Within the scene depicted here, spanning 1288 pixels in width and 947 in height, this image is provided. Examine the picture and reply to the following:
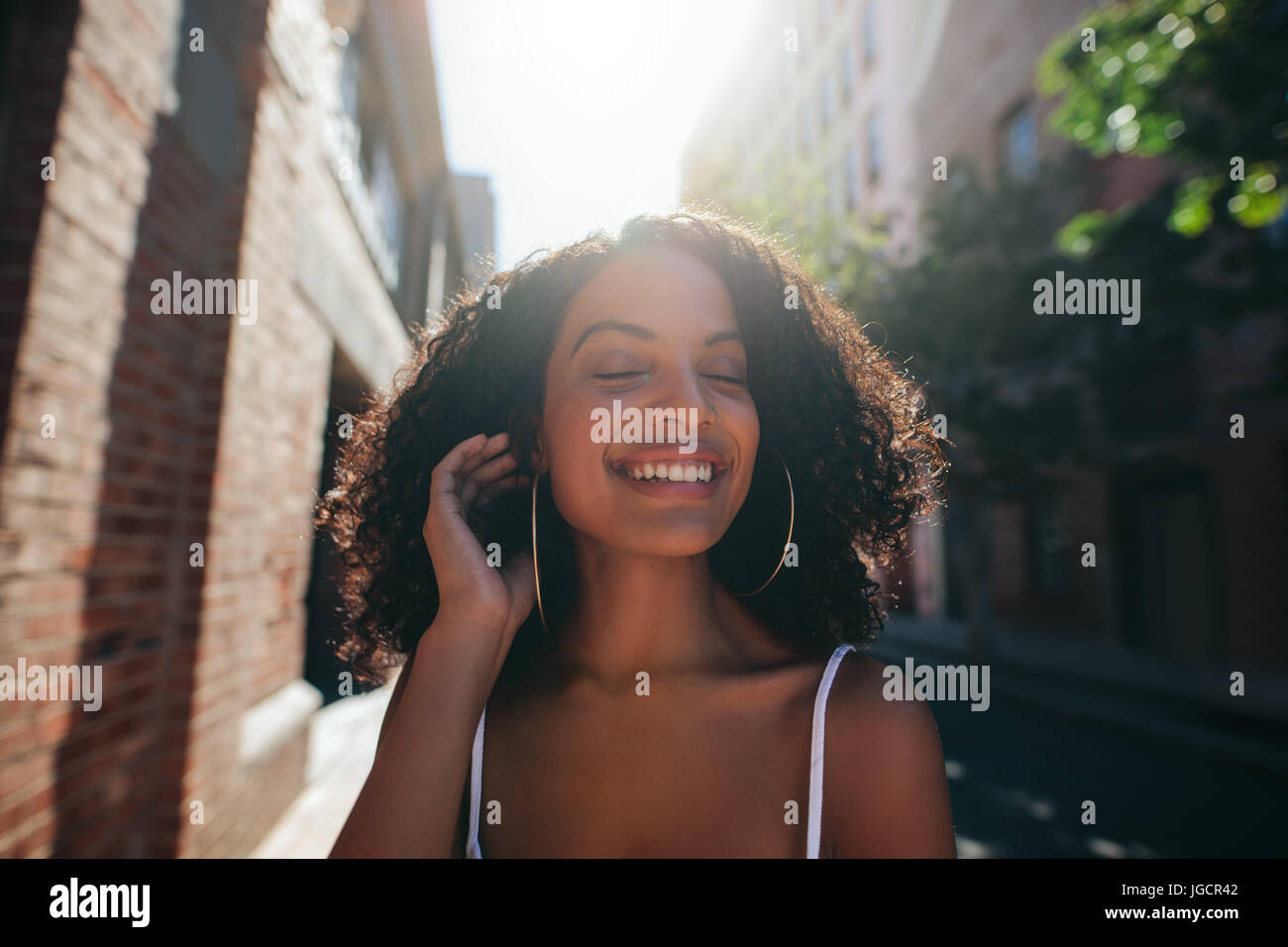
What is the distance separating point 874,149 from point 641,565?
26141 mm

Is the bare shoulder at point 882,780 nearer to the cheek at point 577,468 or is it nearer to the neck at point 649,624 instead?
the neck at point 649,624

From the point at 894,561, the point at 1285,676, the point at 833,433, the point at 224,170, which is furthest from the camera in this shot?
the point at 1285,676

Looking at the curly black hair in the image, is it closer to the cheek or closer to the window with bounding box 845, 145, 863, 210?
the cheek

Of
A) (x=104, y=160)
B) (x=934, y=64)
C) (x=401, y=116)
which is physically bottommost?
(x=104, y=160)

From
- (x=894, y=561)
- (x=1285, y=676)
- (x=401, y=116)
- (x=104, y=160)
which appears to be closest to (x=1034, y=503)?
(x=1285, y=676)

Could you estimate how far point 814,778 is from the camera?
4.77 feet

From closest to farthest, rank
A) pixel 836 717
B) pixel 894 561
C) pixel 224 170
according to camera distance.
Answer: pixel 836 717
pixel 894 561
pixel 224 170

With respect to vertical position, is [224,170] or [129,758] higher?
[224,170]

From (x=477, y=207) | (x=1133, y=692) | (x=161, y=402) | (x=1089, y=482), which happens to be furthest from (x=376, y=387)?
(x=477, y=207)

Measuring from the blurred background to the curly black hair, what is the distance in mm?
184

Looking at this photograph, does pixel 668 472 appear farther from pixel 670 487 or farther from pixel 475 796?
pixel 475 796

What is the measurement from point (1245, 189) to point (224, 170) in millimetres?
7104

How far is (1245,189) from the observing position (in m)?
5.88

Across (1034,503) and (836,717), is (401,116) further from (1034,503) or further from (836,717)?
(1034,503)
